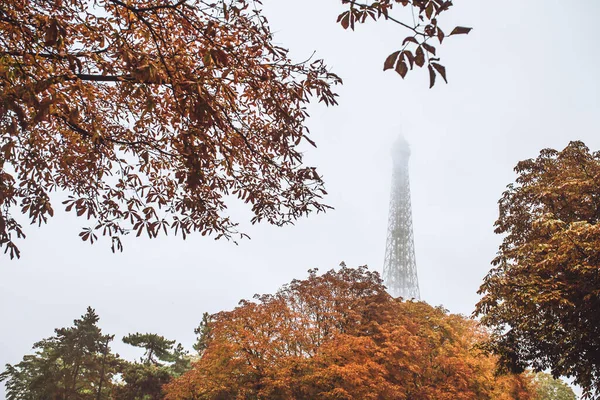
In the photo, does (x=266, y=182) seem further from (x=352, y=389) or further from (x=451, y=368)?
(x=451, y=368)

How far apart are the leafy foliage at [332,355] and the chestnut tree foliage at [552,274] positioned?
344 cm

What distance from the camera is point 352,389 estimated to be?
38.1 feet

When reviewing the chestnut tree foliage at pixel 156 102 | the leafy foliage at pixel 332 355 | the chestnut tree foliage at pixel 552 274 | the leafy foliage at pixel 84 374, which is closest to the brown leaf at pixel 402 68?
the chestnut tree foliage at pixel 156 102

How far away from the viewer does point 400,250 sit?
238 feet

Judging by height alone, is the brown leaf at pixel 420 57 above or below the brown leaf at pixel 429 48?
below

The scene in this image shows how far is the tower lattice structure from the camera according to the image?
225 ft

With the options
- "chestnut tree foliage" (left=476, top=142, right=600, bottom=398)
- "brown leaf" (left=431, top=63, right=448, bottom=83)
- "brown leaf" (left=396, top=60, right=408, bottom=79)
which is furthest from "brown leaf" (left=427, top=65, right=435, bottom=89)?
"chestnut tree foliage" (left=476, top=142, right=600, bottom=398)

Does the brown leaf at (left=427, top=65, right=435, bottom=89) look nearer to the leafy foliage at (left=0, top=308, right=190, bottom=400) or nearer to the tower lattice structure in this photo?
the leafy foliage at (left=0, top=308, right=190, bottom=400)

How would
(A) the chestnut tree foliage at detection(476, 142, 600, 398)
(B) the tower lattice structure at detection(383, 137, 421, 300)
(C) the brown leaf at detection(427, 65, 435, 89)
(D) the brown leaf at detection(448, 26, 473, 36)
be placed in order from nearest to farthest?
(D) the brown leaf at detection(448, 26, 473, 36) < (C) the brown leaf at detection(427, 65, 435, 89) < (A) the chestnut tree foliage at detection(476, 142, 600, 398) < (B) the tower lattice structure at detection(383, 137, 421, 300)

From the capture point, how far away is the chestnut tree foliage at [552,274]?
7.57 m

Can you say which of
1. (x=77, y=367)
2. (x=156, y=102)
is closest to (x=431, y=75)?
(x=156, y=102)

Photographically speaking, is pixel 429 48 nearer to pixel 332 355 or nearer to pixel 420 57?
pixel 420 57

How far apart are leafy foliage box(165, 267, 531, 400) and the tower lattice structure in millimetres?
53156

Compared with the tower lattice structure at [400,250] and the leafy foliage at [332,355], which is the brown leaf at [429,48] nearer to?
the leafy foliage at [332,355]
